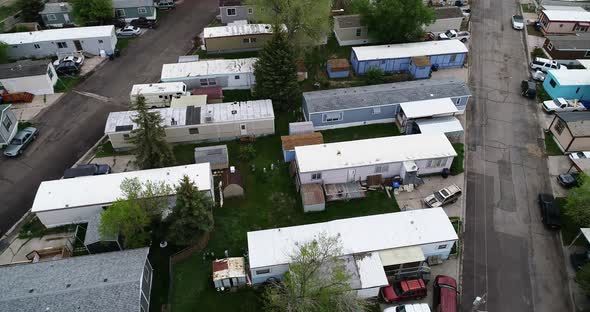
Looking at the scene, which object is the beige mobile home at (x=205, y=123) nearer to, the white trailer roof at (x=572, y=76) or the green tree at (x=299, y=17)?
the green tree at (x=299, y=17)

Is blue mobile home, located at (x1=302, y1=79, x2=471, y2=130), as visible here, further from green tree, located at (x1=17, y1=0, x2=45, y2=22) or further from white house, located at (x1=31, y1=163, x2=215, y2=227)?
green tree, located at (x1=17, y1=0, x2=45, y2=22)

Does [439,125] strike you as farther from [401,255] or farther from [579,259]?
[401,255]

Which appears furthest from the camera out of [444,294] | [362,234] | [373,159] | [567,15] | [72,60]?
[567,15]

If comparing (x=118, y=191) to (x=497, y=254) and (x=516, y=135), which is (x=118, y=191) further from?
(x=516, y=135)

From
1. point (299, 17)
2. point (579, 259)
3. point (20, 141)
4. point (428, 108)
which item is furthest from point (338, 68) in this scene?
point (20, 141)

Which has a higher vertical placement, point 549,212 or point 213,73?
point 213,73

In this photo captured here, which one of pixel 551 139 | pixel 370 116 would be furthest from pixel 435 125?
pixel 551 139
